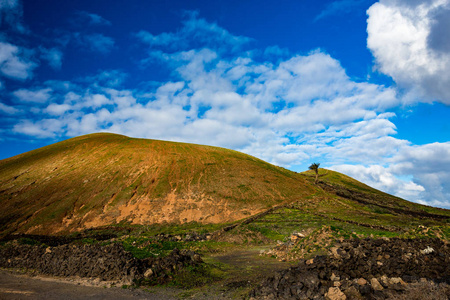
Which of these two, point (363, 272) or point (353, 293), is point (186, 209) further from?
point (353, 293)

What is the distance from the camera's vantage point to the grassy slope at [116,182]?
1981 inches

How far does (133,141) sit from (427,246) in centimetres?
8669

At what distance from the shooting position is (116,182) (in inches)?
2352

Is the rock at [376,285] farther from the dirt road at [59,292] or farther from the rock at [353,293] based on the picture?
the dirt road at [59,292]

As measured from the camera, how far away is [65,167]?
222 feet

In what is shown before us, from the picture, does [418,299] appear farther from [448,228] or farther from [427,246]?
[448,228]

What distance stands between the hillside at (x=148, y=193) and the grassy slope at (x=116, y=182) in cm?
20

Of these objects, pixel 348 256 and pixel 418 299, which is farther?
pixel 348 256

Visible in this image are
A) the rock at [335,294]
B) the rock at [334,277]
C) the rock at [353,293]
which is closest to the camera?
the rock at [353,293]

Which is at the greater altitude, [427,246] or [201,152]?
[201,152]

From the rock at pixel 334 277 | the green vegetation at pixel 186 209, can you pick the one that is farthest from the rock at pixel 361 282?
the green vegetation at pixel 186 209

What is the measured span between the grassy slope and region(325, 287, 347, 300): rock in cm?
4267

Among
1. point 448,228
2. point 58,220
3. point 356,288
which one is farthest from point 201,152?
point 356,288

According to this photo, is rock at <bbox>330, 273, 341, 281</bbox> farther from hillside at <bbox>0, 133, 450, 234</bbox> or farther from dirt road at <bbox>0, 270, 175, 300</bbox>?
hillside at <bbox>0, 133, 450, 234</bbox>
